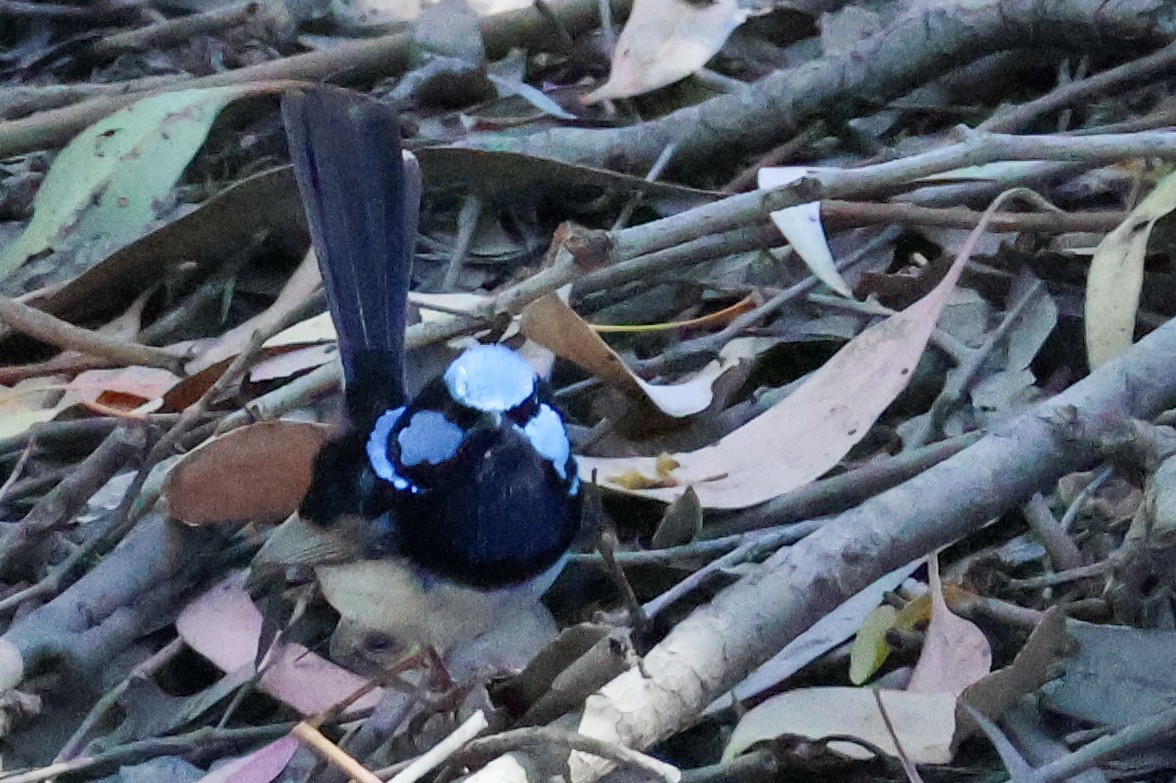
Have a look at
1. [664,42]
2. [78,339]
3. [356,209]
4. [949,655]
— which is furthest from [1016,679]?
[664,42]

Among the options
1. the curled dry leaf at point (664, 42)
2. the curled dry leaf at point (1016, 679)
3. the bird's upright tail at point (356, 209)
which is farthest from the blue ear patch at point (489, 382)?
the curled dry leaf at point (664, 42)

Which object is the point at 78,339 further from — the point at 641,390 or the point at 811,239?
the point at 811,239

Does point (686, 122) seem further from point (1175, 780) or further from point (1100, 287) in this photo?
point (1175, 780)

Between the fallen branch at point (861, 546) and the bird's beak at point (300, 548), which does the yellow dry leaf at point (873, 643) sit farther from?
the bird's beak at point (300, 548)

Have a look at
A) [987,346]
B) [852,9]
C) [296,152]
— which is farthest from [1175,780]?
[852,9]

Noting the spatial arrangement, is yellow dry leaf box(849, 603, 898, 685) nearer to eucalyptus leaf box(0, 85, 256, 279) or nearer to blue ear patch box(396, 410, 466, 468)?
blue ear patch box(396, 410, 466, 468)
